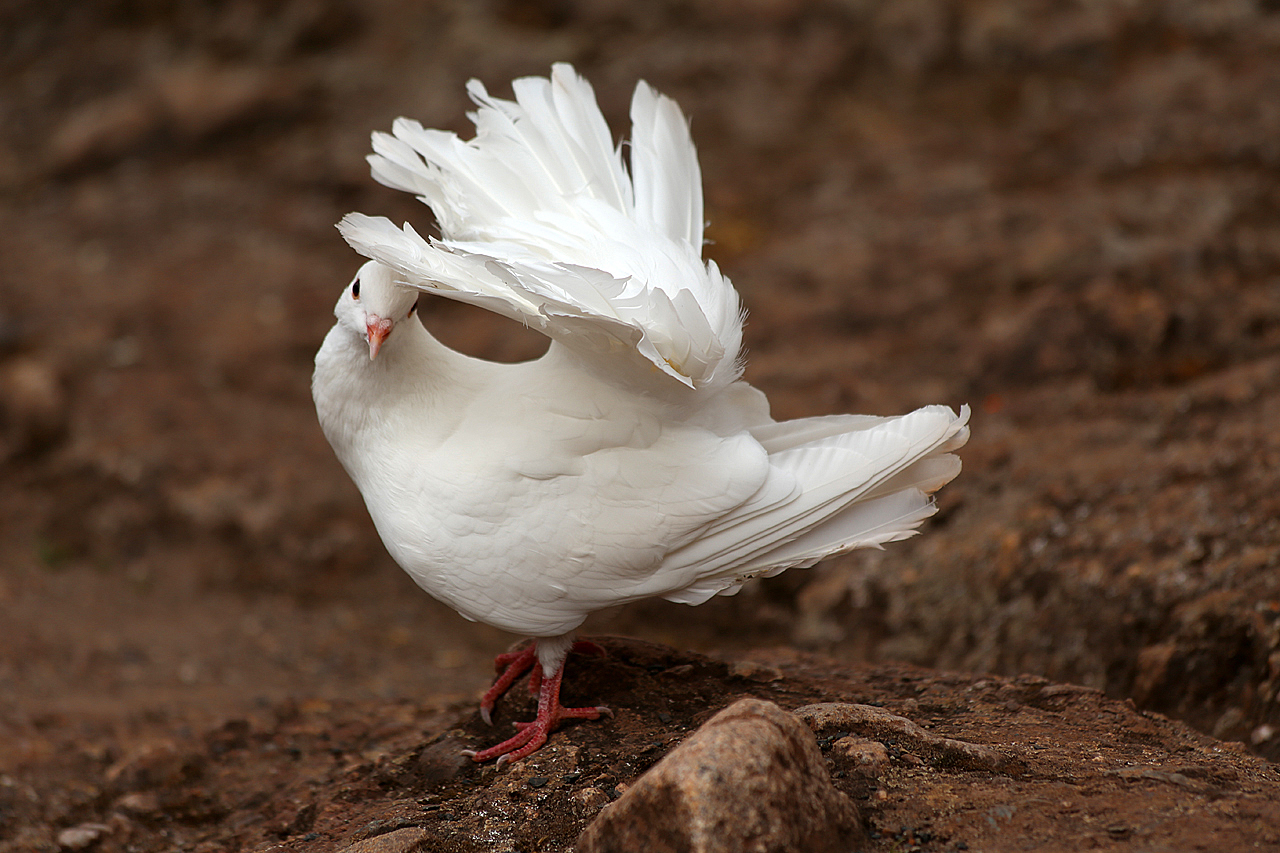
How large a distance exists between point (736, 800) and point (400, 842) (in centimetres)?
117

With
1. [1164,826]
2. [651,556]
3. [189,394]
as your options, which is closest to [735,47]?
[189,394]

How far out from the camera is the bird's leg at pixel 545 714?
3533mm

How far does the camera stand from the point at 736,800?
244cm

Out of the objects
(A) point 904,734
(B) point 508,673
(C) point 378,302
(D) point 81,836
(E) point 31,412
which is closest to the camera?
(A) point 904,734

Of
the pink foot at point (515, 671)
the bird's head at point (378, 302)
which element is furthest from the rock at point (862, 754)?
the bird's head at point (378, 302)

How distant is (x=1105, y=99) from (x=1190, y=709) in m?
6.97

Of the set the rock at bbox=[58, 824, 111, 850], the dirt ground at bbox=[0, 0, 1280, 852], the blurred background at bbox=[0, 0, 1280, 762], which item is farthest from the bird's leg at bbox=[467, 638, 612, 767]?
the blurred background at bbox=[0, 0, 1280, 762]

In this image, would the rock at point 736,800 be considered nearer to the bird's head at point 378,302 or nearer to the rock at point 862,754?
the rock at point 862,754

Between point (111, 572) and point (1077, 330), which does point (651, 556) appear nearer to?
point (1077, 330)

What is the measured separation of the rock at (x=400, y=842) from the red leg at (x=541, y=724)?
0.46 m

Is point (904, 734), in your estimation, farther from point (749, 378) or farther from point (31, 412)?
point (31, 412)

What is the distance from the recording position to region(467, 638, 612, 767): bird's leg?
353cm

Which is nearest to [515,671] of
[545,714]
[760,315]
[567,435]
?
[545,714]

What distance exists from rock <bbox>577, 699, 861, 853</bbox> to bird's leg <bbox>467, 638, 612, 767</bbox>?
0.87 meters
